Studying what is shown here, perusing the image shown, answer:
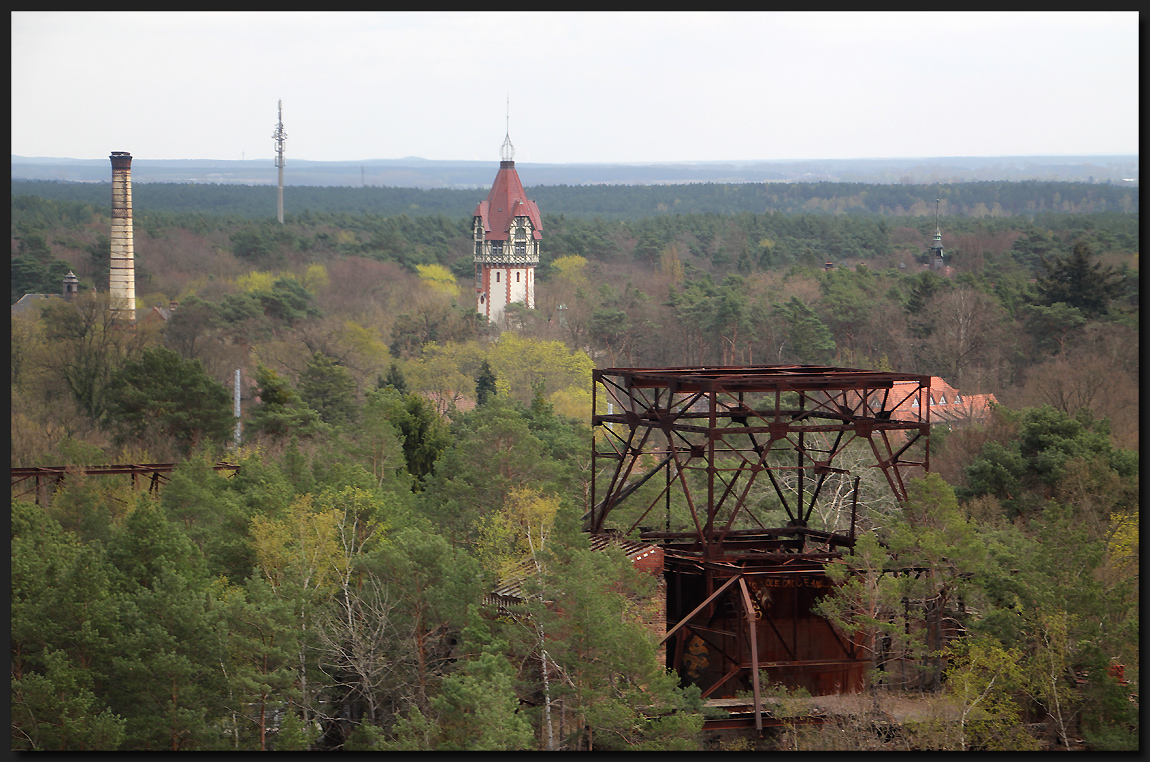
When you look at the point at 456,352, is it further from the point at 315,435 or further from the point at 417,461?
the point at 417,461

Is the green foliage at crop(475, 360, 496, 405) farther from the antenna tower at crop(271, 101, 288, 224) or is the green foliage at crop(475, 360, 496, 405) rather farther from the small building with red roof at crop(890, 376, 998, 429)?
the antenna tower at crop(271, 101, 288, 224)

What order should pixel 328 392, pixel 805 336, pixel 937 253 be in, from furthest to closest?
pixel 937 253
pixel 805 336
pixel 328 392

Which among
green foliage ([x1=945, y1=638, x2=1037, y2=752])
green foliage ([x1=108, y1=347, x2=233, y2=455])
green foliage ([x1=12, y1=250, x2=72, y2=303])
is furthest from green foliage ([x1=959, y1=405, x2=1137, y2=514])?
green foliage ([x1=12, y1=250, x2=72, y2=303])

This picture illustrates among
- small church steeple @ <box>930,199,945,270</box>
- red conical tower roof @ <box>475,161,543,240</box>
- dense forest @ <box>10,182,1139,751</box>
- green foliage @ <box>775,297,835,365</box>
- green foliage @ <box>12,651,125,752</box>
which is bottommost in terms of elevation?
green foliage @ <box>12,651,125,752</box>

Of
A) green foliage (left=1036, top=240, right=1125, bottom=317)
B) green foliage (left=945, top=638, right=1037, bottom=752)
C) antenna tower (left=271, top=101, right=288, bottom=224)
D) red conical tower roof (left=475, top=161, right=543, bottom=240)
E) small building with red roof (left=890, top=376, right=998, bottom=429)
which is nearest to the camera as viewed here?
green foliage (left=945, top=638, right=1037, bottom=752)

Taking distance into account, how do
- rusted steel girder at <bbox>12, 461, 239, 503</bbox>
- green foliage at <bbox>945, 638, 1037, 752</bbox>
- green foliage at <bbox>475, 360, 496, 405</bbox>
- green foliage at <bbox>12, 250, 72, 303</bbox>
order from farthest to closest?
green foliage at <bbox>12, 250, 72, 303</bbox>
green foliage at <bbox>475, 360, 496, 405</bbox>
rusted steel girder at <bbox>12, 461, 239, 503</bbox>
green foliage at <bbox>945, 638, 1037, 752</bbox>

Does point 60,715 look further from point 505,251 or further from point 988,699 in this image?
point 505,251

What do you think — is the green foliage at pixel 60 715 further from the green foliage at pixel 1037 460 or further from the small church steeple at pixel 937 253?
the small church steeple at pixel 937 253

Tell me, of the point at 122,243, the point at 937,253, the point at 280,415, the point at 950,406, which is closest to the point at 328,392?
the point at 280,415
